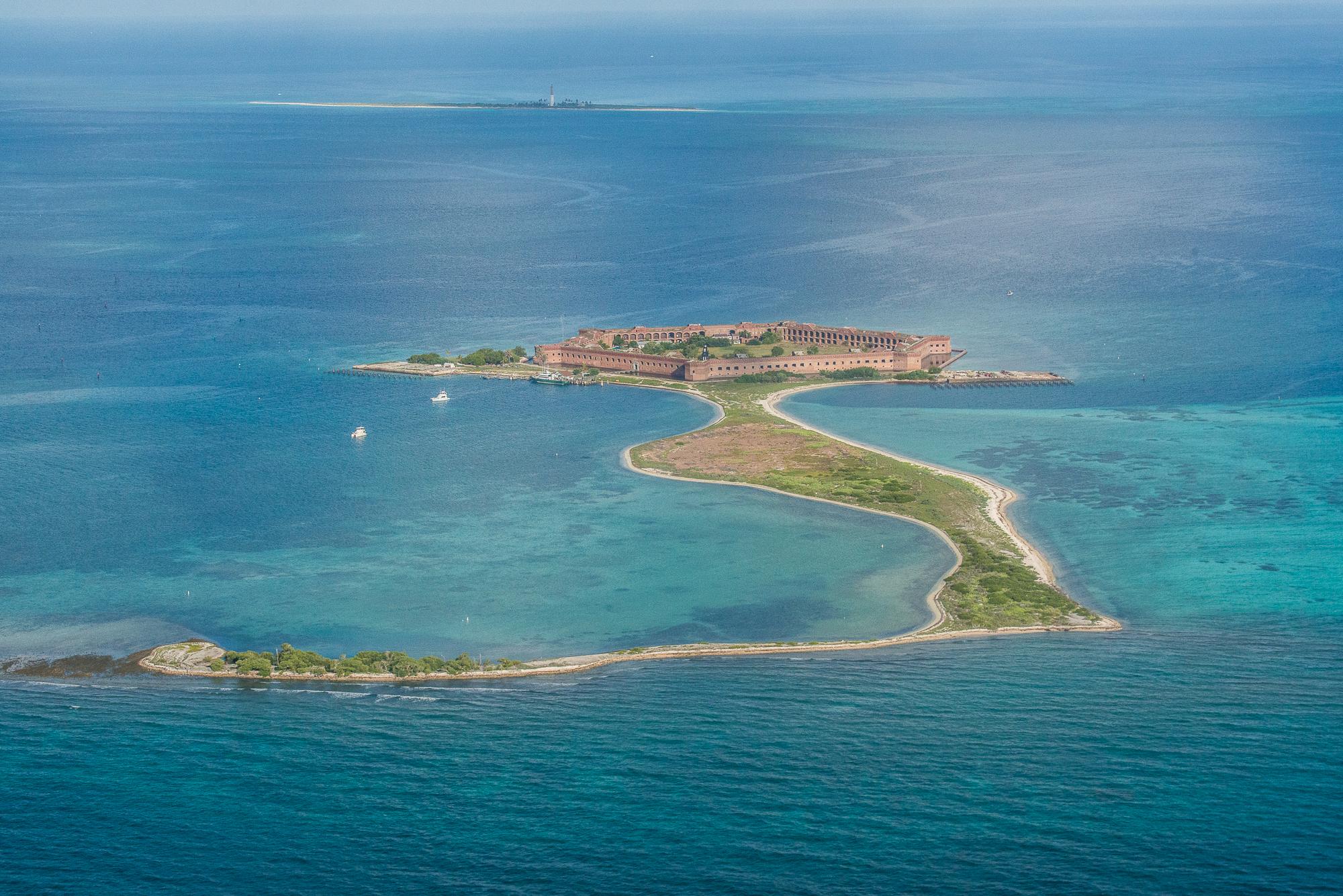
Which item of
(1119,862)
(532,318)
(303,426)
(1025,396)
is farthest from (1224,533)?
(532,318)

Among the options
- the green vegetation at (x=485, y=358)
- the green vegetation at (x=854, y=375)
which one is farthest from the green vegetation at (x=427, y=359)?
the green vegetation at (x=854, y=375)

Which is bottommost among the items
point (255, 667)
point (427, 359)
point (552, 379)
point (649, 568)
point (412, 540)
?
point (255, 667)

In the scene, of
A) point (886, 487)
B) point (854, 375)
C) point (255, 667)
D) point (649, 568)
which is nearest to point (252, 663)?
point (255, 667)

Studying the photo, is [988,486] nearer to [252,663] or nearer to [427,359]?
[252,663]

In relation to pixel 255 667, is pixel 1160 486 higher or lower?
higher

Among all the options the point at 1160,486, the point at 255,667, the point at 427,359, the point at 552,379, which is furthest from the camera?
the point at 427,359

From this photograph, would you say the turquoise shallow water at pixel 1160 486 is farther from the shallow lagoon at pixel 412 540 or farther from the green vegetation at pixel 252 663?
the green vegetation at pixel 252 663

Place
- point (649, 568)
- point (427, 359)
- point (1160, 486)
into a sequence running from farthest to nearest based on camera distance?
1. point (427, 359)
2. point (1160, 486)
3. point (649, 568)
